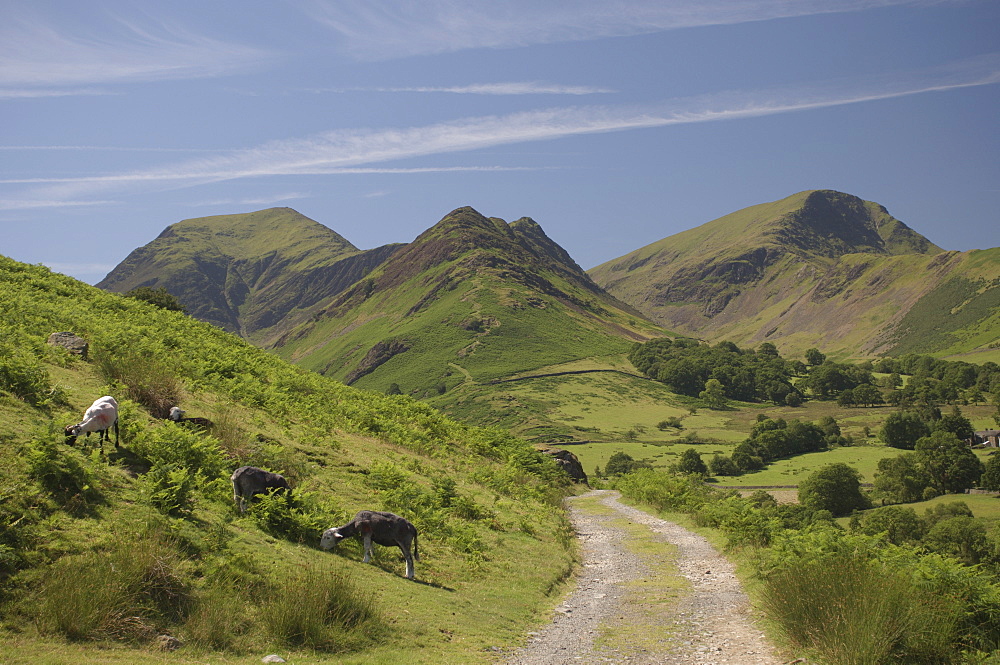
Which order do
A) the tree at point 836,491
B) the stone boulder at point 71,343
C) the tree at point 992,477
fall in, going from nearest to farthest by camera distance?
1. the stone boulder at point 71,343
2. the tree at point 836,491
3. the tree at point 992,477

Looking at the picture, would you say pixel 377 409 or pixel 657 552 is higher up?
pixel 377 409

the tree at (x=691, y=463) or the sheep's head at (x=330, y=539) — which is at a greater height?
the sheep's head at (x=330, y=539)

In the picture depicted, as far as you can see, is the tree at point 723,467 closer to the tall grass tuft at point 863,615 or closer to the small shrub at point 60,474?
the tall grass tuft at point 863,615

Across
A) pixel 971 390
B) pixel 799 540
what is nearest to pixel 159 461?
pixel 799 540

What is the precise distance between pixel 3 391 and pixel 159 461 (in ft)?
14.3

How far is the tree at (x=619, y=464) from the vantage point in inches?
4419

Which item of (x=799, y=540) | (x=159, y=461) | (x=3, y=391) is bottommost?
(x=799, y=540)

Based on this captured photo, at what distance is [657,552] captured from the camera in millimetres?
21438

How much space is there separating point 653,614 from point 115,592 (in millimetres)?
10334

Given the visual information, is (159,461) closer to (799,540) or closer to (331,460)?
(331,460)

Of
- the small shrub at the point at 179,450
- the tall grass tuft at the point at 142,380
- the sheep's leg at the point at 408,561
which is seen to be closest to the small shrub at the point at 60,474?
the small shrub at the point at 179,450

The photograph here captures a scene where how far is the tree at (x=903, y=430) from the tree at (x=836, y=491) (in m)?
55.7

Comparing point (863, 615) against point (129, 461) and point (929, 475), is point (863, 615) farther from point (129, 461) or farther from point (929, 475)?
point (929, 475)

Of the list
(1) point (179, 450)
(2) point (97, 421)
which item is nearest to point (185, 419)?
(1) point (179, 450)
